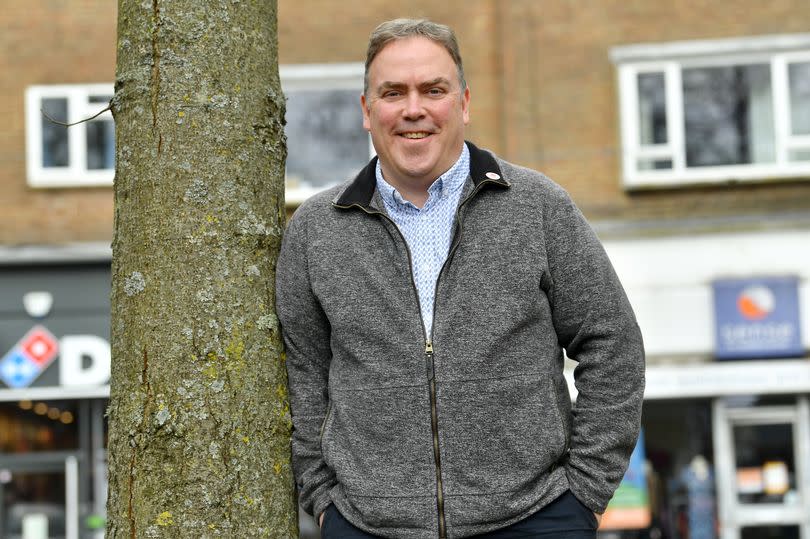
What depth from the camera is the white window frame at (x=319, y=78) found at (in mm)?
15797

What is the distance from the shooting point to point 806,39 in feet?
50.6

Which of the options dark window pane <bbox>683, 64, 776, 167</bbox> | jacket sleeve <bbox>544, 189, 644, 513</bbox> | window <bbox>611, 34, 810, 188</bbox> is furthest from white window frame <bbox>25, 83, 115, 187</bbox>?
jacket sleeve <bbox>544, 189, 644, 513</bbox>

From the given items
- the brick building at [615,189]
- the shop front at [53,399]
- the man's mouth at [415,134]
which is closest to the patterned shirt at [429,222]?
the man's mouth at [415,134]

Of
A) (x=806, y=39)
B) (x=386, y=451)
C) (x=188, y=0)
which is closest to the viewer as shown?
(x=386, y=451)

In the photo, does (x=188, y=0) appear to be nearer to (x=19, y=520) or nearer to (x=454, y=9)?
(x=454, y=9)

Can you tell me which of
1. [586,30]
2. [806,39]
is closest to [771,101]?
[806,39]

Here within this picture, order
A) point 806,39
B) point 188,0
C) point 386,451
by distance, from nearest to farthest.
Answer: point 386,451
point 188,0
point 806,39

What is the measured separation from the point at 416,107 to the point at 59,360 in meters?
13.4

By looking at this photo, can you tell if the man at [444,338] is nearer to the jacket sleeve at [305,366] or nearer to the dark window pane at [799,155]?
the jacket sleeve at [305,366]

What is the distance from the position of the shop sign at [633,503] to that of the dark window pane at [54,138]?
27.4 ft

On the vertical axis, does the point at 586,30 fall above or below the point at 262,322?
above

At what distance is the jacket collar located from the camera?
335cm

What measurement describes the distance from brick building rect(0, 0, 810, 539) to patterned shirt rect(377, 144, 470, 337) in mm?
12044

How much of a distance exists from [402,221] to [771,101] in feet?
43.5
